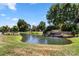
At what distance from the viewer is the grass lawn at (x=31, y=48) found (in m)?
2.93

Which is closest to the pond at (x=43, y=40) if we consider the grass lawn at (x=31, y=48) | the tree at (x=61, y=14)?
the grass lawn at (x=31, y=48)

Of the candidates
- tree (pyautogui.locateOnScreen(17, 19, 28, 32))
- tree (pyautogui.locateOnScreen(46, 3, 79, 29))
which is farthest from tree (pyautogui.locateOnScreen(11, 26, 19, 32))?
tree (pyautogui.locateOnScreen(46, 3, 79, 29))

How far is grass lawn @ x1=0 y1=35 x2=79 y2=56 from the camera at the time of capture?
2.93 meters

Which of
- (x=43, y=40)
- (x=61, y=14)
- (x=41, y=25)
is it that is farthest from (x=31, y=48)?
(x=61, y=14)

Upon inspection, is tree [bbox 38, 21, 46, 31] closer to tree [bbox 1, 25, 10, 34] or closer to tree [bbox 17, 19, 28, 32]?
tree [bbox 17, 19, 28, 32]

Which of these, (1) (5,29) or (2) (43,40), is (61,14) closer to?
(2) (43,40)

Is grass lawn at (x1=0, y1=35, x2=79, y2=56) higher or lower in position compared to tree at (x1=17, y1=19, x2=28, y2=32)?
lower

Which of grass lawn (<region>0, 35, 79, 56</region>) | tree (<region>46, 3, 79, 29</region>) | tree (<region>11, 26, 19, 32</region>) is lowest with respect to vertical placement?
grass lawn (<region>0, 35, 79, 56</region>)

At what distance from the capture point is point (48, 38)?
3041 millimetres

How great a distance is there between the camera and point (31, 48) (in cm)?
296

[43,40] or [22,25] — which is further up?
[22,25]

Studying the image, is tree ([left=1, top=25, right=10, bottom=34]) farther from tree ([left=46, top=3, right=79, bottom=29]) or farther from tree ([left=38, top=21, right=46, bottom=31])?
tree ([left=46, top=3, right=79, bottom=29])

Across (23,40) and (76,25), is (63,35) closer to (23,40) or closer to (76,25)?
(76,25)

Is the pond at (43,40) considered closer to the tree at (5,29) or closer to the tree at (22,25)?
the tree at (22,25)
